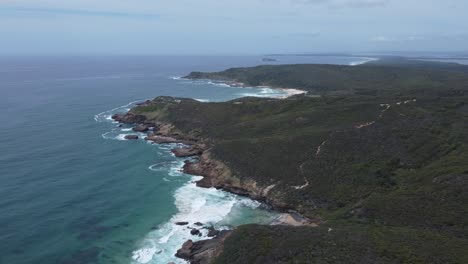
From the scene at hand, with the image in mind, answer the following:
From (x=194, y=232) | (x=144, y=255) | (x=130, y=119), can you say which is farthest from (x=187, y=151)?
(x=144, y=255)

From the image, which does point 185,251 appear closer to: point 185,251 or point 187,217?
point 185,251

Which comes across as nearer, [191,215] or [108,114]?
[191,215]

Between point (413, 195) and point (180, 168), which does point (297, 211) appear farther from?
point (180, 168)

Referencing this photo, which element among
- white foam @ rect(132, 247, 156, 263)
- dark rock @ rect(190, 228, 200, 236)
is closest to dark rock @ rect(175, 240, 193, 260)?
white foam @ rect(132, 247, 156, 263)

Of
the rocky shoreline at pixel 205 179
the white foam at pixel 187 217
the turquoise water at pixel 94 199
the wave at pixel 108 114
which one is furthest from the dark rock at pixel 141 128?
the white foam at pixel 187 217

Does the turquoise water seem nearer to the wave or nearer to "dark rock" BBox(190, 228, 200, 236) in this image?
"dark rock" BBox(190, 228, 200, 236)

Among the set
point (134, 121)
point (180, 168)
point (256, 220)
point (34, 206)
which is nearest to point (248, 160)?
point (180, 168)
